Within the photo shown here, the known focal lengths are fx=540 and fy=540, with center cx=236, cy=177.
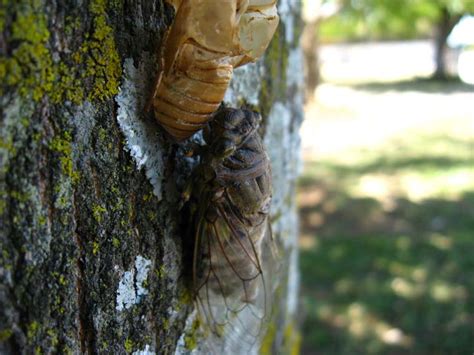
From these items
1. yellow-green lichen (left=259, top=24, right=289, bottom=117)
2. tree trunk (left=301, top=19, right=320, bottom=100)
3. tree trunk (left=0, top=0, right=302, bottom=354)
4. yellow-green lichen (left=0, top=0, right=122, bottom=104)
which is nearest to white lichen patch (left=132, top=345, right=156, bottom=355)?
tree trunk (left=0, top=0, right=302, bottom=354)

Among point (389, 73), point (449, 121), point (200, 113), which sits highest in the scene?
point (389, 73)

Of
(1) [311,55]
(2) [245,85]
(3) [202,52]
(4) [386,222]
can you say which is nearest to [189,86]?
(3) [202,52]

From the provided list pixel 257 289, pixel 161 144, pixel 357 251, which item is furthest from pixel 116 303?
pixel 357 251

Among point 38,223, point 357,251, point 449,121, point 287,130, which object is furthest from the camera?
point 449,121

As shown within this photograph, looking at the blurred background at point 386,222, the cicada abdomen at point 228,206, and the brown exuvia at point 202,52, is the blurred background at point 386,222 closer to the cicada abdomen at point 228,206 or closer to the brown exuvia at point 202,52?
the cicada abdomen at point 228,206

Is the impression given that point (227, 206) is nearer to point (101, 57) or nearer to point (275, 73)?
point (101, 57)

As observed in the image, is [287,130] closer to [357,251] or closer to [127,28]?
[127,28]
